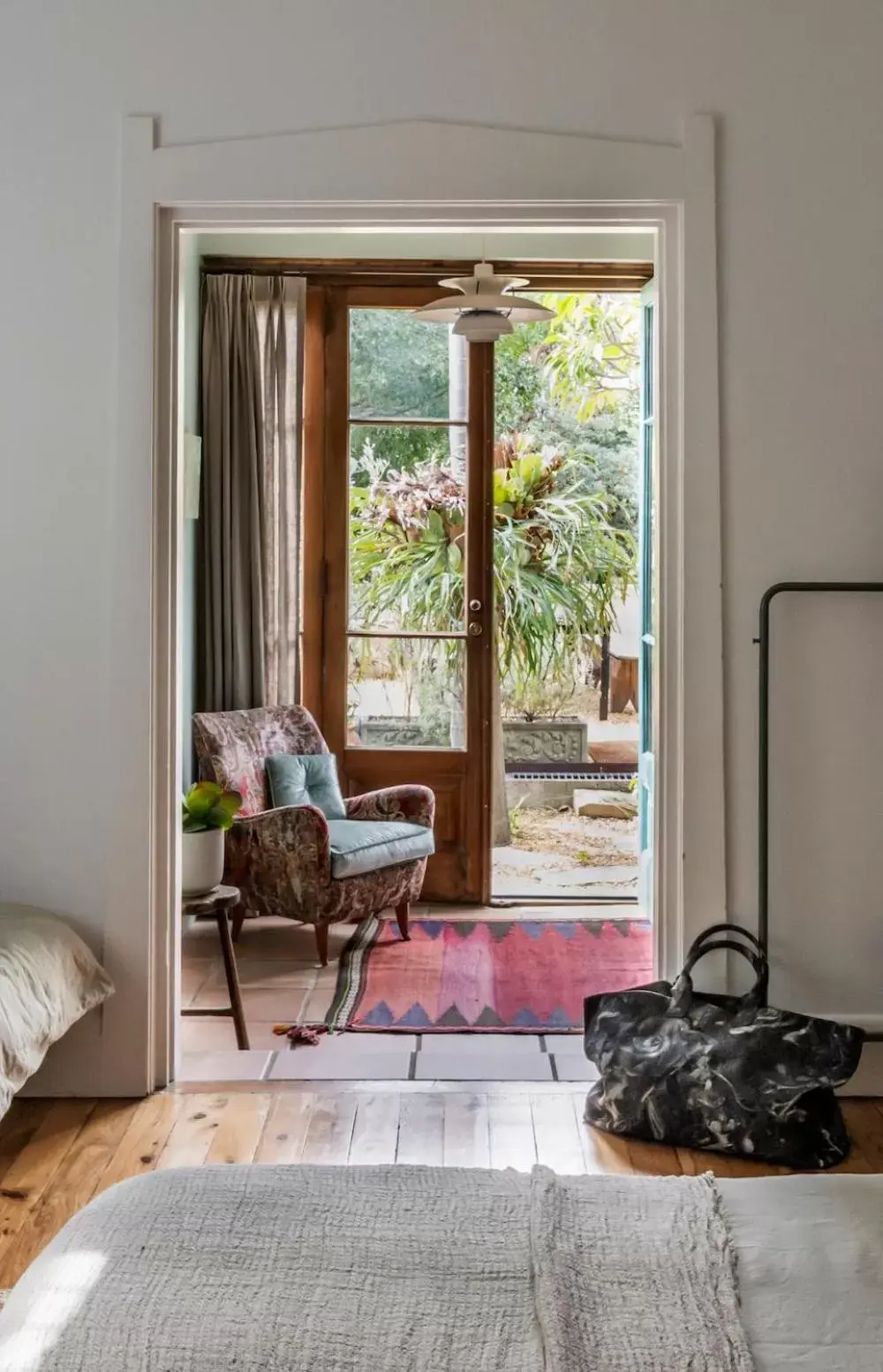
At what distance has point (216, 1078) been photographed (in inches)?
136

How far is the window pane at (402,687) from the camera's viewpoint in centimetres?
Answer: 568

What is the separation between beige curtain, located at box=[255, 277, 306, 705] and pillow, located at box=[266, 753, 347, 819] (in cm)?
32

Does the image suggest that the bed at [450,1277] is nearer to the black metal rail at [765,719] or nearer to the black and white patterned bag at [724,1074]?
the black and white patterned bag at [724,1074]

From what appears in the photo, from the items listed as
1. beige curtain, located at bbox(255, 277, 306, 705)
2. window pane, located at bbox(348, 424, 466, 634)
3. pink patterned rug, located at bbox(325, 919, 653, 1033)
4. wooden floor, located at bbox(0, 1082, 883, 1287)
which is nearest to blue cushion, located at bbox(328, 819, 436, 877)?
pink patterned rug, located at bbox(325, 919, 653, 1033)

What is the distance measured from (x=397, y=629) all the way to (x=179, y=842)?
234cm

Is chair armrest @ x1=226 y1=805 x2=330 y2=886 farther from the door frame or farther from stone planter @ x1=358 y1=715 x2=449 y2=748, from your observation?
the door frame

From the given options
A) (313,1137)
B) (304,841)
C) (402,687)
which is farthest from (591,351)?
(313,1137)

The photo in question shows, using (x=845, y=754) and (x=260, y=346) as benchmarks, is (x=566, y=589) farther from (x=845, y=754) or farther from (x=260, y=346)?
(x=845, y=754)

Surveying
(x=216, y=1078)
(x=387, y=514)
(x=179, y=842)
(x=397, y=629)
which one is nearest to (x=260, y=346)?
(x=387, y=514)

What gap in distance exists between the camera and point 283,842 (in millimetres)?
4855

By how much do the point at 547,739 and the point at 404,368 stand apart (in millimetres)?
2498

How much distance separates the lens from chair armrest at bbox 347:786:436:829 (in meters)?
5.31

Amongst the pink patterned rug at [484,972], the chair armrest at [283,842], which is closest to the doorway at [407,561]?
the pink patterned rug at [484,972]

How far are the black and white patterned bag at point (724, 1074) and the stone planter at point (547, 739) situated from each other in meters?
4.13
